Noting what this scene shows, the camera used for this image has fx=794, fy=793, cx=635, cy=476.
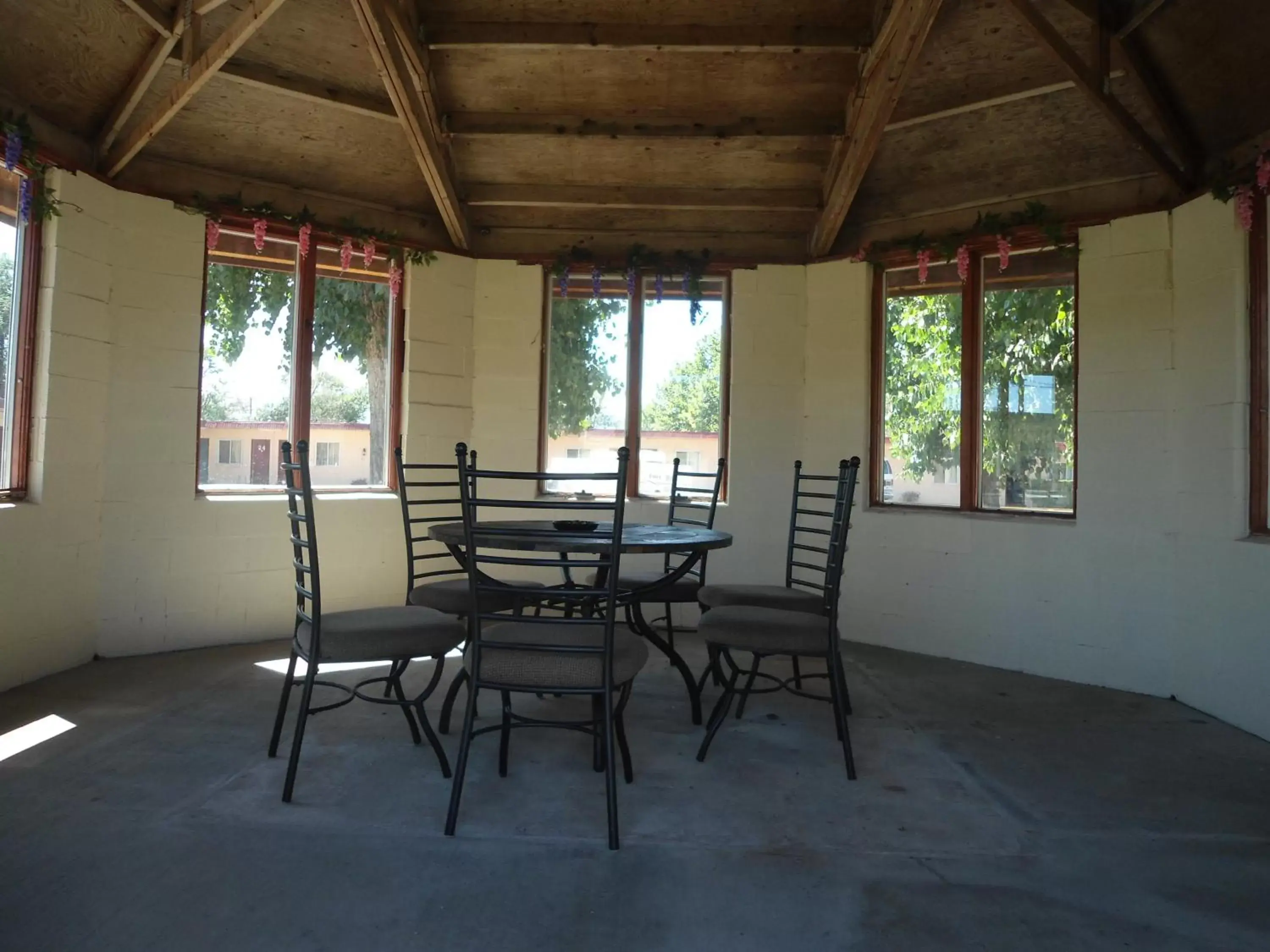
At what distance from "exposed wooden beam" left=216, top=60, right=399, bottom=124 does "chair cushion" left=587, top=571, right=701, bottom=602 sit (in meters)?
2.86

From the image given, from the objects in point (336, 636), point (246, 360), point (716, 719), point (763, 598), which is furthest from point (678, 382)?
point (336, 636)

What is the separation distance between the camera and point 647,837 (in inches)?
86.9

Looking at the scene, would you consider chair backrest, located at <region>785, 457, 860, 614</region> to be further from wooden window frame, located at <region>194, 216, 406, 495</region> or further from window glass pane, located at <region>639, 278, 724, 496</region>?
wooden window frame, located at <region>194, 216, 406, 495</region>

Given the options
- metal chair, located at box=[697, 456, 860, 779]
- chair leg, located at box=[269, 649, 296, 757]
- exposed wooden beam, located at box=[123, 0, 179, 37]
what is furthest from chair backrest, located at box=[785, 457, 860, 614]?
exposed wooden beam, located at box=[123, 0, 179, 37]

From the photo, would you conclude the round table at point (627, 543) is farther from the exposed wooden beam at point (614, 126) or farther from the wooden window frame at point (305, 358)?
the exposed wooden beam at point (614, 126)

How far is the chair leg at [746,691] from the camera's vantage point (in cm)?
303

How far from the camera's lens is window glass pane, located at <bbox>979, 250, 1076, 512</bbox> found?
4.23 metres

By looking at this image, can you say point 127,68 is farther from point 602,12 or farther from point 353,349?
point 602,12

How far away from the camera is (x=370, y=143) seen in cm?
466

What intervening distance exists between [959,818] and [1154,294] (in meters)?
2.86

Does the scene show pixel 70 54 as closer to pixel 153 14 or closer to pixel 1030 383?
pixel 153 14

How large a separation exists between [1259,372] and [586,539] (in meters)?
3.11

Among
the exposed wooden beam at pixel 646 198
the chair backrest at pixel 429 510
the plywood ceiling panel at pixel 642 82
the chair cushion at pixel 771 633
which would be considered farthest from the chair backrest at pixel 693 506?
the plywood ceiling panel at pixel 642 82

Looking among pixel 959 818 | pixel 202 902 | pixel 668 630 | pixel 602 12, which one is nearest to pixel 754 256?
pixel 602 12
